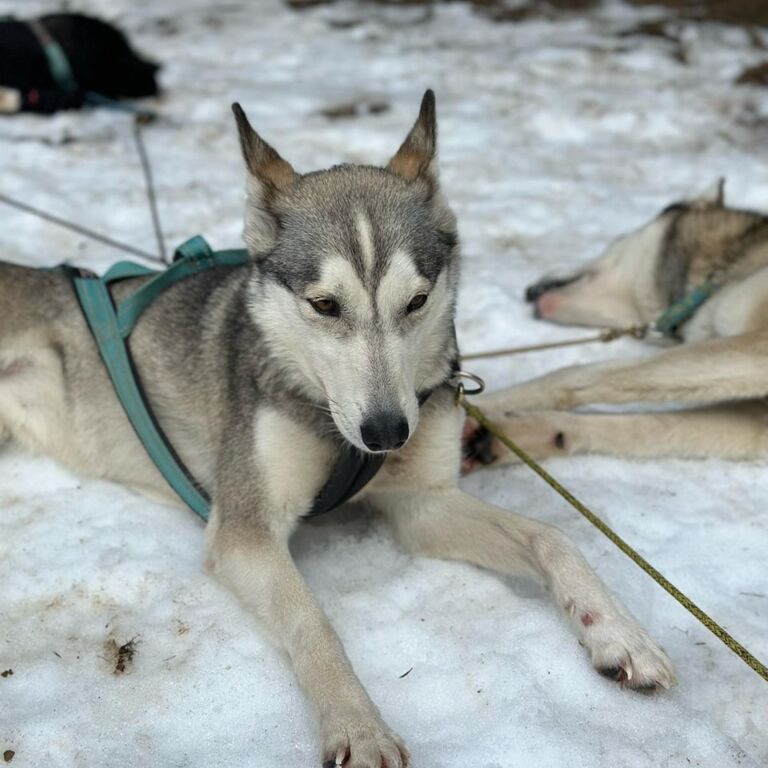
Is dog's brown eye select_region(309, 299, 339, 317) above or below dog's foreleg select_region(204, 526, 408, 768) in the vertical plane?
above

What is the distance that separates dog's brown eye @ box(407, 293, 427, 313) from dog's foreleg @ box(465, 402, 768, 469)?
3.88 ft

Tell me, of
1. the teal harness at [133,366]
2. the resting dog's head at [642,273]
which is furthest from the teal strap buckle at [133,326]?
the resting dog's head at [642,273]

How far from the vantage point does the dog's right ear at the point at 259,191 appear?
2.92m

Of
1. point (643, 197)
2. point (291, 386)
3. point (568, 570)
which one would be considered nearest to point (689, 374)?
point (568, 570)

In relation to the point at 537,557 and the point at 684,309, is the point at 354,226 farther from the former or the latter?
the point at 684,309

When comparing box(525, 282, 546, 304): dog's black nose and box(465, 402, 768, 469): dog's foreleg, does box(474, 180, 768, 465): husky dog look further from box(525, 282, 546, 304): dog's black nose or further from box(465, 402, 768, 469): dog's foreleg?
box(525, 282, 546, 304): dog's black nose

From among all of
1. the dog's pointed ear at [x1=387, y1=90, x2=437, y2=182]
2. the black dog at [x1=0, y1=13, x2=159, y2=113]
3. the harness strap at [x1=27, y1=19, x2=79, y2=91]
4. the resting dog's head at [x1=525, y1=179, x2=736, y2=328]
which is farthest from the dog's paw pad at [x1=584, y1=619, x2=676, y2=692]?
the harness strap at [x1=27, y1=19, x2=79, y2=91]

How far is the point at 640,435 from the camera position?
3854 millimetres

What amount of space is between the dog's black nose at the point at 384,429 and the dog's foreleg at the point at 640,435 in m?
1.36

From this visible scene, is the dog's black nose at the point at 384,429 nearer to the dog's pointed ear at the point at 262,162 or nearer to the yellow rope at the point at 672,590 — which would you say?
the yellow rope at the point at 672,590

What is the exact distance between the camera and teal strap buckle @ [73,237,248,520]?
328cm

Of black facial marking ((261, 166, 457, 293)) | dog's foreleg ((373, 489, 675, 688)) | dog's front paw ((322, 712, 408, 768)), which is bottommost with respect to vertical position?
dog's foreleg ((373, 489, 675, 688))

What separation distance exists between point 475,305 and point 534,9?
237 inches

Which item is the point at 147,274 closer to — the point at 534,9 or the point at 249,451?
the point at 249,451
